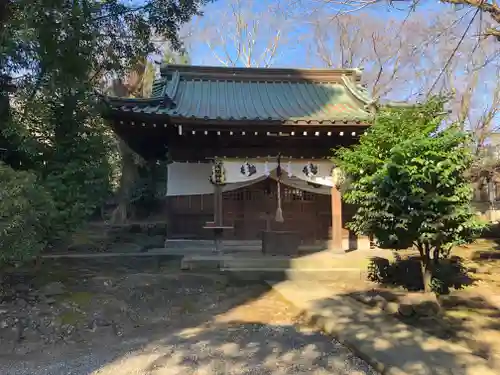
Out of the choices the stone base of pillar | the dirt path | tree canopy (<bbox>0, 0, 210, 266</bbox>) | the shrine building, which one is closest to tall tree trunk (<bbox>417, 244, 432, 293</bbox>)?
A: the dirt path

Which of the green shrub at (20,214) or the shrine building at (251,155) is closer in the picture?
the green shrub at (20,214)

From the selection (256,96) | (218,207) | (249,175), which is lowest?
(218,207)

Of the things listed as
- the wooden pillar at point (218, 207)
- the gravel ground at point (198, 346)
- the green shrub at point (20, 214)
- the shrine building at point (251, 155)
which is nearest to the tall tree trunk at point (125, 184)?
the shrine building at point (251, 155)

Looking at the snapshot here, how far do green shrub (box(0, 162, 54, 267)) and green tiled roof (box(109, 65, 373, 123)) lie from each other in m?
4.55

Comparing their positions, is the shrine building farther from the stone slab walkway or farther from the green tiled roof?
the stone slab walkway

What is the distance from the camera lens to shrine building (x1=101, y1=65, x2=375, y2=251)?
10109mm

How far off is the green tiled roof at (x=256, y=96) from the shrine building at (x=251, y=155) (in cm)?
3

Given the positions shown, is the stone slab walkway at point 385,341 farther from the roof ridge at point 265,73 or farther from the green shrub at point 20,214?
the roof ridge at point 265,73

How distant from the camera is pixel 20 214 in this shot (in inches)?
185

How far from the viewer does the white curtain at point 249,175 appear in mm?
10648

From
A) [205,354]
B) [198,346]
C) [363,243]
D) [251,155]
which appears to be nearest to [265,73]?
[251,155]

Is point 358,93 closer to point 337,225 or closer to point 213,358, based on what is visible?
point 337,225

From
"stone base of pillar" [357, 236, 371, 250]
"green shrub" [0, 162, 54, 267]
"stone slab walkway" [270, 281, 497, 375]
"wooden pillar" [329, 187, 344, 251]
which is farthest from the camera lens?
"stone base of pillar" [357, 236, 371, 250]

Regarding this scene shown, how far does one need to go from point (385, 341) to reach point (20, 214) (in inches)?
169
